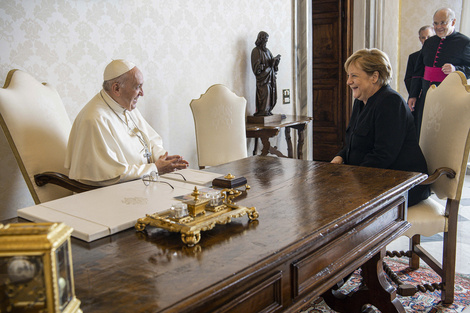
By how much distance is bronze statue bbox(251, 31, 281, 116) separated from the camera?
15.7ft

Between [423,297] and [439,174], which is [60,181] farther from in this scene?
[423,297]

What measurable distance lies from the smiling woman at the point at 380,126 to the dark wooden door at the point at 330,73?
13.9 ft

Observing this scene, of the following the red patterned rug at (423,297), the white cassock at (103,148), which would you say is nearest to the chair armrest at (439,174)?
the red patterned rug at (423,297)

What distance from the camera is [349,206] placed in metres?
1.73

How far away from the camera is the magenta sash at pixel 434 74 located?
536 centimetres

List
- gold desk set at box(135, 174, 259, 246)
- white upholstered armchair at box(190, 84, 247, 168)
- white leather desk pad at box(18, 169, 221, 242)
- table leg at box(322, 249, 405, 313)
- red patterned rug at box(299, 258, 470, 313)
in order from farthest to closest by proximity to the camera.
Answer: white upholstered armchair at box(190, 84, 247, 168), red patterned rug at box(299, 258, 470, 313), table leg at box(322, 249, 405, 313), white leather desk pad at box(18, 169, 221, 242), gold desk set at box(135, 174, 259, 246)

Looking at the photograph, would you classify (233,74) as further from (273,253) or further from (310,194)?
(273,253)

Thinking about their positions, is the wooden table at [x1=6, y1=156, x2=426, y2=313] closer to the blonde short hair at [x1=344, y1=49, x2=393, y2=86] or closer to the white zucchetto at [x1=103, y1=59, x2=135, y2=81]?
the blonde short hair at [x1=344, y1=49, x2=393, y2=86]

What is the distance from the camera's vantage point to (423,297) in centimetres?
286

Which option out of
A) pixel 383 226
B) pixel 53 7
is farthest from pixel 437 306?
pixel 53 7

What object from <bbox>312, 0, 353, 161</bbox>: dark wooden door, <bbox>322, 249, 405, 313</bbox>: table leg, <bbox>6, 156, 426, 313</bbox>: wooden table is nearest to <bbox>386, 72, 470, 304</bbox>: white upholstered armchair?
<bbox>322, 249, 405, 313</bbox>: table leg

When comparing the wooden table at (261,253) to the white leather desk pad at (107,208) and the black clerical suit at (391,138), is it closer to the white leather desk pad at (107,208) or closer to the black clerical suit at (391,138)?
the white leather desk pad at (107,208)

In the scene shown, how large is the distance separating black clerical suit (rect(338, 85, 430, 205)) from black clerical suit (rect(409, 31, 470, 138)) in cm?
282

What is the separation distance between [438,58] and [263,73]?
84.1 inches
